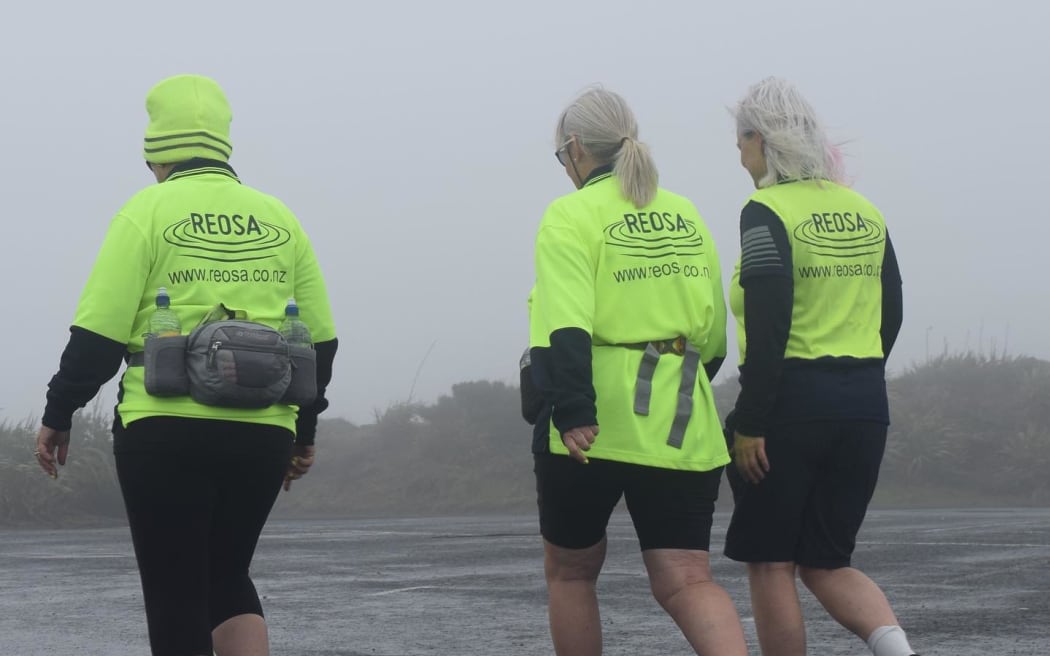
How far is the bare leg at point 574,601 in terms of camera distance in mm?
4652

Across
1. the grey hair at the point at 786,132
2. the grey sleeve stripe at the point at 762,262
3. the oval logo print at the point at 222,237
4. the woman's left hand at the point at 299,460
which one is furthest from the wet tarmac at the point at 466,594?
the oval logo print at the point at 222,237

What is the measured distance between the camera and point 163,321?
4.19 metres

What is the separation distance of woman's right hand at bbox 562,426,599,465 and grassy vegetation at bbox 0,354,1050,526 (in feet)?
51.6

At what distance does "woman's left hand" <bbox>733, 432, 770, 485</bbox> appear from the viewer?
15.1 ft

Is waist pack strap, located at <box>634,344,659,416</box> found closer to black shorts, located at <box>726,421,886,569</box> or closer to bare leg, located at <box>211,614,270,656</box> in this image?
black shorts, located at <box>726,421,886,569</box>

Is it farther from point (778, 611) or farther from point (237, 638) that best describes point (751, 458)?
point (237, 638)

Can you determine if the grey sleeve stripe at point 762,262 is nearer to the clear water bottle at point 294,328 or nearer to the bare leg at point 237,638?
the clear water bottle at point 294,328

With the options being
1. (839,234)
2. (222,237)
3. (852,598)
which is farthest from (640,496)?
(222,237)

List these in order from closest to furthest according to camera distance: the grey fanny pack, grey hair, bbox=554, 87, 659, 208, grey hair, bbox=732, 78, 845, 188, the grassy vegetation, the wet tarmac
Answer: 1. the grey fanny pack
2. grey hair, bbox=554, 87, 659, 208
3. grey hair, bbox=732, 78, 845, 188
4. the wet tarmac
5. the grassy vegetation

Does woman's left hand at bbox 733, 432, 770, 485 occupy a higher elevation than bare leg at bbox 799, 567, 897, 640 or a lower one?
higher

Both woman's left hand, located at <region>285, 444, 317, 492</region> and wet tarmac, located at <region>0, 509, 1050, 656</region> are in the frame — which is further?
wet tarmac, located at <region>0, 509, 1050, 656</region>

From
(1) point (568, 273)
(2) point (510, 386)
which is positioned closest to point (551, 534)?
(1) point (568, 273)

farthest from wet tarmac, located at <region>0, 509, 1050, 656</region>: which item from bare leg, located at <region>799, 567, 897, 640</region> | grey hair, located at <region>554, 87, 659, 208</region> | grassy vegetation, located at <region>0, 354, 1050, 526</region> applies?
grassy vegetation, located at <region>0, 354, 1050, 526</region>

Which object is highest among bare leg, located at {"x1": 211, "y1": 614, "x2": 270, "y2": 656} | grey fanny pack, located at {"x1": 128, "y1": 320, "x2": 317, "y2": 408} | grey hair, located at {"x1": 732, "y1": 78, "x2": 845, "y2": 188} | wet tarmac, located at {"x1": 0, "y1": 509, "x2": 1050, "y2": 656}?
grey hair, located at {"x1": 732, "y1": 78, "x2": 845, "y2": 188}
